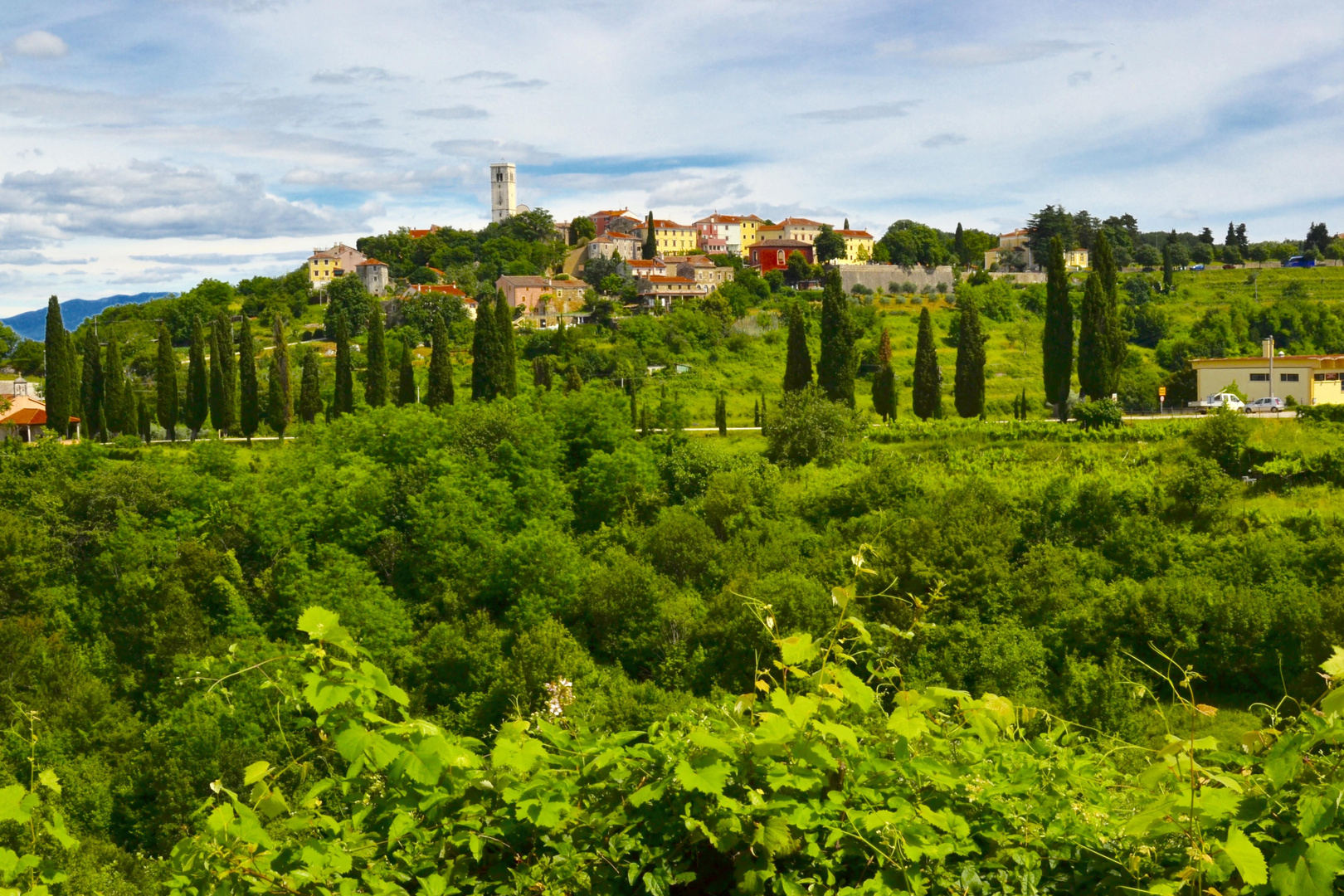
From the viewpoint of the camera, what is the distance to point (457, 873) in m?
2.51

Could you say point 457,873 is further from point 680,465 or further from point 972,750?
point 680,465

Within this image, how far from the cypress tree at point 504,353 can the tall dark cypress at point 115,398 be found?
14052 millimetres

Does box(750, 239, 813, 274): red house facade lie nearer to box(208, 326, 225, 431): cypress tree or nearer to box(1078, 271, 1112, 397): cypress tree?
box(208, 326, 225, 431): cypress tree

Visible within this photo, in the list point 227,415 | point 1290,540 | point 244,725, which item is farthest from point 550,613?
point 227,415

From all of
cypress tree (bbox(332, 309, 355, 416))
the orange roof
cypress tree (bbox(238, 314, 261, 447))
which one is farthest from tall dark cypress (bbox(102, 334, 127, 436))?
the orange roof

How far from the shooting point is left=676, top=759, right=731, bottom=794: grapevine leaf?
91.4 inches

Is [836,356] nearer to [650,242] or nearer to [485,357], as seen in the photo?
[485,357]

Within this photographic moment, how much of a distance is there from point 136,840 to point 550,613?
747 cm

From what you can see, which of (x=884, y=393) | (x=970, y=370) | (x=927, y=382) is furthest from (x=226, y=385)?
(x=970, y=370)

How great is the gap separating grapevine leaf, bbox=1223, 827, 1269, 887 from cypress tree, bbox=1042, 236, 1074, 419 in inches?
1166

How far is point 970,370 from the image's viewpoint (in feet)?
109

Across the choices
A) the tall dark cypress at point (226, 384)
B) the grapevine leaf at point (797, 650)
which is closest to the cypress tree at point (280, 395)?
the tall dark cypress at point (226, 384)

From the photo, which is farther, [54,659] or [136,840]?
[54,659]

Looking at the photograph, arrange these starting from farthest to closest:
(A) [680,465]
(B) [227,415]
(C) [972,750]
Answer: (B) [227,415] < (A) [680,465] < (C) [972,750]
